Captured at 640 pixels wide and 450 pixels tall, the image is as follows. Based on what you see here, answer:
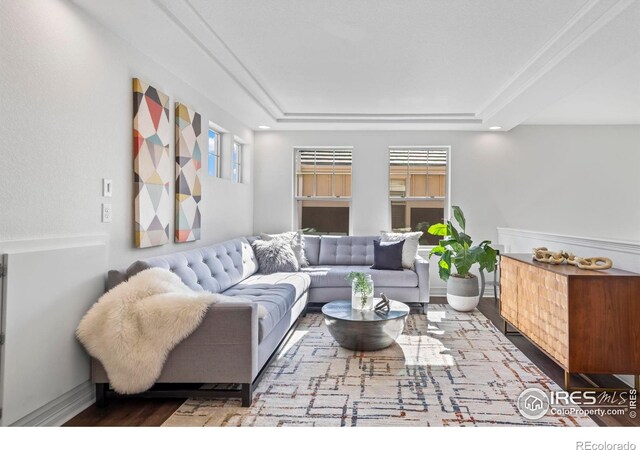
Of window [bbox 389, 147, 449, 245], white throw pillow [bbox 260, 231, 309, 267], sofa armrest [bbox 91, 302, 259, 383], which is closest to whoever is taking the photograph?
sofa armrest [bbox 91, 302, 259, 383]

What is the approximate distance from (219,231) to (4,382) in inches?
116

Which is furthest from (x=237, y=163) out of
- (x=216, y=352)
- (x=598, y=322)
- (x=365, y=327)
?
(x=598, y=322)

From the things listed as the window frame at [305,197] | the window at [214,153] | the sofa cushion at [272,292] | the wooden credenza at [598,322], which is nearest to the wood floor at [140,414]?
the wooden credenza at [598,322]

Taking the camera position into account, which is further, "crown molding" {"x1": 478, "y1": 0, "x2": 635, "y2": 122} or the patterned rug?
"crown molding" {"x1": 478, "y1": 0, "x2": 635, "y2": 122}

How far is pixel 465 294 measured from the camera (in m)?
4.88

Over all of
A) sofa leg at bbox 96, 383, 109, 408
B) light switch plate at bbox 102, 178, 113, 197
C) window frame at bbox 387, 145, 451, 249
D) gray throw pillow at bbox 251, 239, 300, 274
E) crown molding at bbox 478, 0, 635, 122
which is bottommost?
sofa leg at bbox 96, 383, 109, 408

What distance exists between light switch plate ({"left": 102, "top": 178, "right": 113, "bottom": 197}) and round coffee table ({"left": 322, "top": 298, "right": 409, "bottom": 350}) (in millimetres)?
1893

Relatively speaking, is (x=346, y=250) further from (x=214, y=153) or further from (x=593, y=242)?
(x=593, y=242)

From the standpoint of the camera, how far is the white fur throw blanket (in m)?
2.29

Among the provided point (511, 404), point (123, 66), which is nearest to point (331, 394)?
point (511, 404)

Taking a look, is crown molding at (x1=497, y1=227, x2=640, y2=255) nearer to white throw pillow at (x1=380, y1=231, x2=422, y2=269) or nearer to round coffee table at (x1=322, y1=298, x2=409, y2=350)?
white throw pillow at (x1=380, y1=231, x2=422, y2=269)

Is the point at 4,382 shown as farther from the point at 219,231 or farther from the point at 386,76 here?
the point at 386,76

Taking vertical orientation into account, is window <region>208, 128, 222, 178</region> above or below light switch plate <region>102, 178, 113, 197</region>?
above

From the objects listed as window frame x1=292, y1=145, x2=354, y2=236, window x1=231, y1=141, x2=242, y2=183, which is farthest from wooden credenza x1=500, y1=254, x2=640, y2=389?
window x1=231, y1=141, x2=242, y2=183
